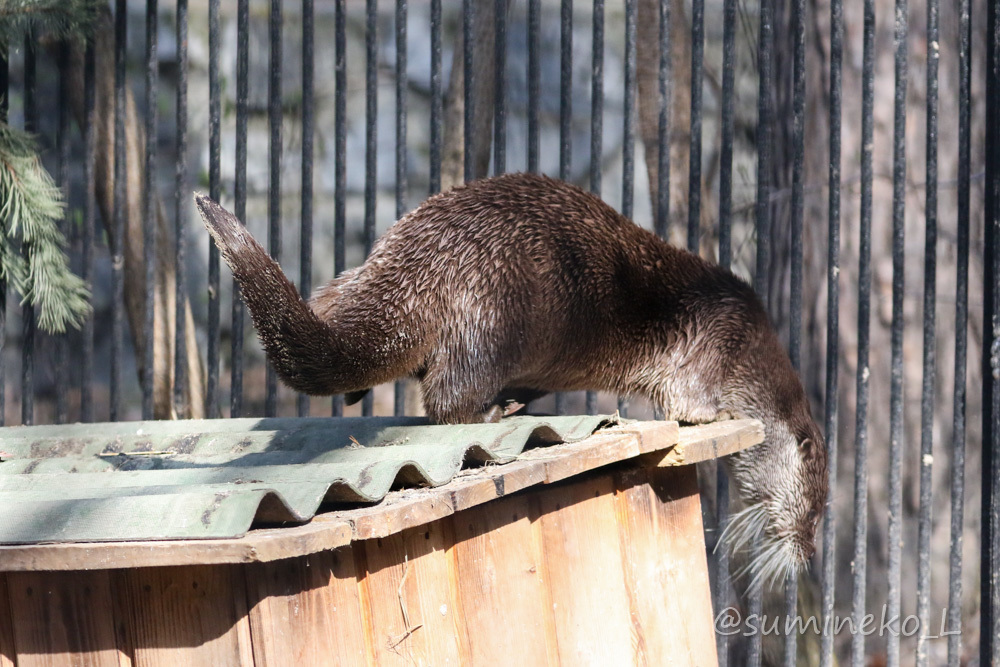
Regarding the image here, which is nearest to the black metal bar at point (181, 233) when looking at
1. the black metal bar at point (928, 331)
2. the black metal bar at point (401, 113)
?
the black metal bar at point (401, 113)

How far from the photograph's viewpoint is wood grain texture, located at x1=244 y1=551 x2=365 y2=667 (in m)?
1.46

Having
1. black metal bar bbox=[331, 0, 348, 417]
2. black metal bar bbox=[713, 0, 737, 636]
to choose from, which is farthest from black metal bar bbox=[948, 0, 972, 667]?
black metal bar bbox=[331, 0, 348, 417]

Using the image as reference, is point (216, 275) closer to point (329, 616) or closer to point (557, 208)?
point (557, 208)

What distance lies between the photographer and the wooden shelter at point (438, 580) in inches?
57.4

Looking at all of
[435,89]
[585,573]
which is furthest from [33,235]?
[585,573]

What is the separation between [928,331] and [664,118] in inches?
43.5

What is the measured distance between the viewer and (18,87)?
5273 millimetres

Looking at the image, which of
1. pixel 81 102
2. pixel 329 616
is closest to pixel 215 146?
pixel 81 102

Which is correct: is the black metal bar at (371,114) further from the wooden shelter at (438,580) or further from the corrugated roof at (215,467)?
the wooden shelter at (438,580)

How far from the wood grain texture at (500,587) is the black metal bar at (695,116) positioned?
1.42 meters

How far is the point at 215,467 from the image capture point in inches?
73.9

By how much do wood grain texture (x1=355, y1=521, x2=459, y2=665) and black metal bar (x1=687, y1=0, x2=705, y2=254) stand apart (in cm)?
166

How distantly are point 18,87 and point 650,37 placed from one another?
3266mm

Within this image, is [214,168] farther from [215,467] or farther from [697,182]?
[215,467]
